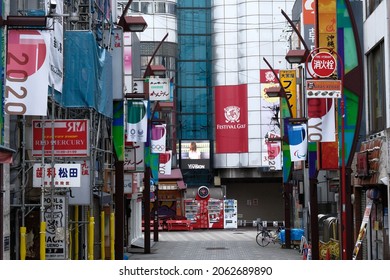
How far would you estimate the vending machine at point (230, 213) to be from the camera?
2899 inches

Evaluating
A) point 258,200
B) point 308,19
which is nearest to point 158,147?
point 308,19

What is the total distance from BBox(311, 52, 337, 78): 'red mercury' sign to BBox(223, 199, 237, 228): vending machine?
50.8 meters

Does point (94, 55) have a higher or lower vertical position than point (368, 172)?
higher

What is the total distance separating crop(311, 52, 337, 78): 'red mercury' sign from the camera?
911 inches

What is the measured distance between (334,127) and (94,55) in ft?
24.1

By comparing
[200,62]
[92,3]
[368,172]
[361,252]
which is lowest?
[361,252]

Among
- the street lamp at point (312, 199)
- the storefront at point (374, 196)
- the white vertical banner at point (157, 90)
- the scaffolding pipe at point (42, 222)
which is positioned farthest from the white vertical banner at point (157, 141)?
the scaffolding pipe at point (42, 222)

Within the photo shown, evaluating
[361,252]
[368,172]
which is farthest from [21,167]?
[361,252]

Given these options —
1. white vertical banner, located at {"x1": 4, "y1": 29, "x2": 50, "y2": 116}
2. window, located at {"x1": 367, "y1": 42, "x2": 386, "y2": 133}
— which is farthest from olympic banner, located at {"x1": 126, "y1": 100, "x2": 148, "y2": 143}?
white vertical banner, located at {"x1": 4, "y1": 29, "x2": 50, "y2": 116}

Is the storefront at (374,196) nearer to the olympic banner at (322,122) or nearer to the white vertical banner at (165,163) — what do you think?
the olympic banner at (322,122)

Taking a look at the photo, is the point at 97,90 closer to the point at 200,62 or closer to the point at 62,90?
the point at 62,90

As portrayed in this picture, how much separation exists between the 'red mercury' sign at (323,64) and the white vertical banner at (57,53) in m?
6.80

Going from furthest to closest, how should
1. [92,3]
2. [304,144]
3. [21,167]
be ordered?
[304,144], [92,3], [21,167]

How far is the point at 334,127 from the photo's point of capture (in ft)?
82.6
